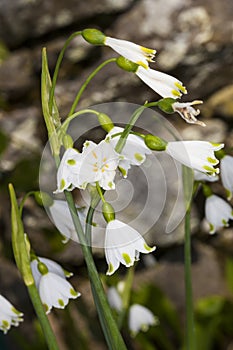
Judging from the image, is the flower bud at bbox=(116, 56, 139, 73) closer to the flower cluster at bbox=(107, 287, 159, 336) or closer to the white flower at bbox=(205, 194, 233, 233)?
the white flower at bbox=(205, 194, 233, 233)

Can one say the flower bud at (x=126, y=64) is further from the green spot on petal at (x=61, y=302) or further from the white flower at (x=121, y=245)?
the green spot on petal at (x=61, y=302)

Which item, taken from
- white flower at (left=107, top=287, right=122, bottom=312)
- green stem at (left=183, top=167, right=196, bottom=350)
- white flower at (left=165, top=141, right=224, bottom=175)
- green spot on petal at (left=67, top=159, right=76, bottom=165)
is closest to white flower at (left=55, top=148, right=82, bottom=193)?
green spot on petal at (left=67, top=159, right=76, bottom=165)

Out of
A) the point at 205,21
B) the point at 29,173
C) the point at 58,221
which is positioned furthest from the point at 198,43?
the point at 58,221

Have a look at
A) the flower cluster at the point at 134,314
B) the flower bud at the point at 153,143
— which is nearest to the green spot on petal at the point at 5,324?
the flower bud at the point at 153,143

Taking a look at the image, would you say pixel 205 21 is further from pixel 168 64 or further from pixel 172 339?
pixel 172 339

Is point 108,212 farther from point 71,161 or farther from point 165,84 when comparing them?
point 165,84
